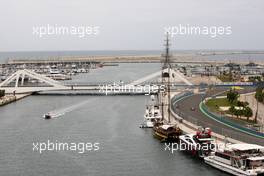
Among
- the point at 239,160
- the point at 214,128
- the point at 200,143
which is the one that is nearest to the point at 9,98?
the point at 214,128

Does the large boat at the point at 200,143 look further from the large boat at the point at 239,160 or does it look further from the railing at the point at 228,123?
the railing at the point at 228,123

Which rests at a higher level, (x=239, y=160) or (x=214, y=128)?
(x=214, y=128)

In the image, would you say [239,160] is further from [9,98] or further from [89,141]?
[9,98]

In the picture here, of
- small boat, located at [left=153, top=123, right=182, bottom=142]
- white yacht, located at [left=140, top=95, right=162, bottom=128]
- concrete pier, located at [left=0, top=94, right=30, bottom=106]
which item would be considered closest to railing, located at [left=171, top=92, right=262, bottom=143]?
white yacht, located at [left=140, top=95, right=162, bottom=128]

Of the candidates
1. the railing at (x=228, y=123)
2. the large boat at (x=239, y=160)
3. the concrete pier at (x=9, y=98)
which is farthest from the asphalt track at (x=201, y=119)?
the concrete pier at (x=9, y=98)

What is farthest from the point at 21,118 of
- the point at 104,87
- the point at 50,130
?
the point at 104,87

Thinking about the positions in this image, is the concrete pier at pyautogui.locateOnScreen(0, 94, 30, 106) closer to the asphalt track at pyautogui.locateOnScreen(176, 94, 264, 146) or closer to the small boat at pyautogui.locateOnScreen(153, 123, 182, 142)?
the asphalt track at pyautogui.locateOnScreen(176, 94, 264, 146)

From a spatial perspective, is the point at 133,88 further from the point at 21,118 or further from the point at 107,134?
the point at 107,134
